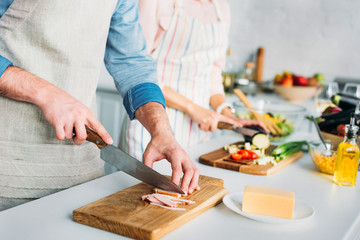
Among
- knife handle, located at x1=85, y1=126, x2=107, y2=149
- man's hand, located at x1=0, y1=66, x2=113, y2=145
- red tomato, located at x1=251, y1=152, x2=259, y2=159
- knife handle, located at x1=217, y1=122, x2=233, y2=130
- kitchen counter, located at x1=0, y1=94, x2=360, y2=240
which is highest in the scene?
man's hand, located at x1=0, y1=66, x2=113, y2=145

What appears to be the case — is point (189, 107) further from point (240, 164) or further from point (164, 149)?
point (164, 149)

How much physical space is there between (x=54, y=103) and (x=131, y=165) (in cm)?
25

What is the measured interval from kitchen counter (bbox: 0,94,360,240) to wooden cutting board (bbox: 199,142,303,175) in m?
0.06

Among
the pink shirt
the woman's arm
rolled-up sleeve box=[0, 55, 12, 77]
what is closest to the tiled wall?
the pink shirt

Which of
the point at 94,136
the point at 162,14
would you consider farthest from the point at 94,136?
the point at 162,14

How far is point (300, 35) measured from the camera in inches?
161

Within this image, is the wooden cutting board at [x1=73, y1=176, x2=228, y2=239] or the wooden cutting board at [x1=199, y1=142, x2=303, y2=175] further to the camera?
the wooden cutting board at [x1=199, y1=142, x2=303, y2=175]

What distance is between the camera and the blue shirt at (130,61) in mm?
1400

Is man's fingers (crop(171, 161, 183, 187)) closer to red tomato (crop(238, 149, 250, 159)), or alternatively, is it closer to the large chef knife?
the large chef knife

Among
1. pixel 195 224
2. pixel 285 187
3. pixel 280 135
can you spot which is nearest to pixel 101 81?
pixel 280 135

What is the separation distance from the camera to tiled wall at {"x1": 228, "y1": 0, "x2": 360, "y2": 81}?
391 centimetres

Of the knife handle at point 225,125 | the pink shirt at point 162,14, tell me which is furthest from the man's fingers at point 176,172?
the pink shirt at point 162,14

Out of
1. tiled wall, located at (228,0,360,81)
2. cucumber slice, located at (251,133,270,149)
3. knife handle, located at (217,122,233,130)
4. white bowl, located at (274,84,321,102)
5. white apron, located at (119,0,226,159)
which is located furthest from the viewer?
tiled wall, located at (228,0,360,81)

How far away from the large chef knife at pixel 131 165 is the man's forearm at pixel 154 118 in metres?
0.19
